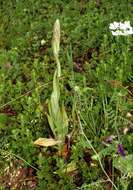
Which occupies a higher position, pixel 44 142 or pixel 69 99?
pixel 69 99

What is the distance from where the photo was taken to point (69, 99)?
374 centimetres

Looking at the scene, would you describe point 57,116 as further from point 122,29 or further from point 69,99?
point 122,29

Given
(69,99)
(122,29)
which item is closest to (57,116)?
(69,99)

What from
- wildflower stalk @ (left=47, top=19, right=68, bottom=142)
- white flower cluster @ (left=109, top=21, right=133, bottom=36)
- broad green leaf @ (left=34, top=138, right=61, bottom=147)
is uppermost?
white flower cluster @ (left=109, top=21, right=133, bottom=36)

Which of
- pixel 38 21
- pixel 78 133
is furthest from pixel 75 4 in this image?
pixel 78 133

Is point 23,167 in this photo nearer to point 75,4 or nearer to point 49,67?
point 49,67

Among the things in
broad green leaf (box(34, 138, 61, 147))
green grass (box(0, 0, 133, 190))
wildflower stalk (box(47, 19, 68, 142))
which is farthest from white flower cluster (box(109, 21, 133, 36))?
broad green leaf (box(34, 138, 61, 147))

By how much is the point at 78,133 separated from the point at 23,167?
1.59 feet

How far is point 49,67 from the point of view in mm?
4215

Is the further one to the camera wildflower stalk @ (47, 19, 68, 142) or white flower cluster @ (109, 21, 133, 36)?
white flower cluster @ (109, 21, 133, 36)

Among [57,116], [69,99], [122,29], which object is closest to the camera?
[57,116]

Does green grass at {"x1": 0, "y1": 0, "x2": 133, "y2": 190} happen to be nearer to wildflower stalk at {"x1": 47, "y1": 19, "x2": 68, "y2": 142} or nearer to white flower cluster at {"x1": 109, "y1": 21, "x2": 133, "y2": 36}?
wildflower stalk at {"x1": 47, "y1": 19, "x2": 68, "y2": 142}

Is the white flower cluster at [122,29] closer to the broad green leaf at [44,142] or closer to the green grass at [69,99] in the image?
the green grass at [69,99]

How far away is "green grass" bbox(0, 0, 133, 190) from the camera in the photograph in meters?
3.18
